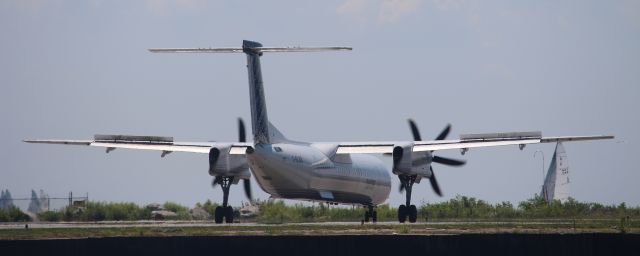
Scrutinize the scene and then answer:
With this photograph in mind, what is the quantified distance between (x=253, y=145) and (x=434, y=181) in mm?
12958

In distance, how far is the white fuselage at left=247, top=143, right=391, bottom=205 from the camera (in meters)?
54.4

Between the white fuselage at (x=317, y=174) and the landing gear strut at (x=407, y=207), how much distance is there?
3274 mm

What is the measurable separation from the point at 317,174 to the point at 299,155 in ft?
6.61

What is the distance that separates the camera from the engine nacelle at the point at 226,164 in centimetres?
5619

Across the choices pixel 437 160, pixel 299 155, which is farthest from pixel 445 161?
pixel 299 155

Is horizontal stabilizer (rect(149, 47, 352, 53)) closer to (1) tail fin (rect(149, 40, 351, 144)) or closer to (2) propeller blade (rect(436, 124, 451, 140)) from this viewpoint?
(1) tail fin (rect(149, 40, 351, 144))

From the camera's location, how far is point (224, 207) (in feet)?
190

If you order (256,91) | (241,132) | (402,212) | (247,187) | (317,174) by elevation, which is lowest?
(402,212)

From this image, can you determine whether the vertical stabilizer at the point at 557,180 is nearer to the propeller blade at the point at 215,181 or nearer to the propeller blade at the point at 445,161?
the propeller blade at the point at 445,161

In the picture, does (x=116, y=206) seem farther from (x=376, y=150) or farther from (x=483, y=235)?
(x=483, y=235)

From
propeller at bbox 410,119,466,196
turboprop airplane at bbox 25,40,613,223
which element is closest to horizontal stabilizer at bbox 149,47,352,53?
turboprop airplane at bbox 25,40,613,223

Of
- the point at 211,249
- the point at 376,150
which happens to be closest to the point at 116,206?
the point at 376,150

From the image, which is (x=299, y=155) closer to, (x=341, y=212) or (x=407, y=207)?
(x=407, y=207)

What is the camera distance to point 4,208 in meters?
66.6
